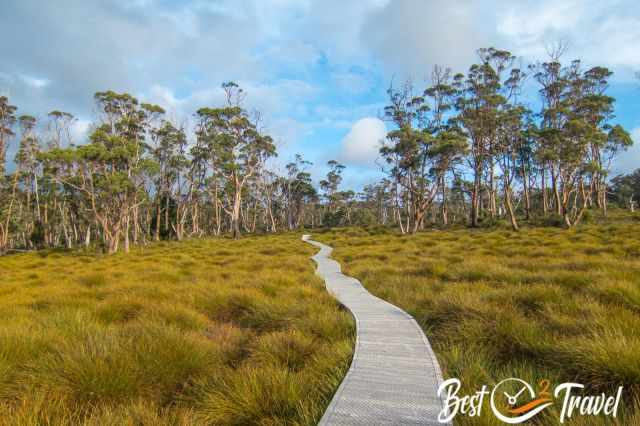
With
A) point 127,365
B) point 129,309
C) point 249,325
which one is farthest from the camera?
point 129,309

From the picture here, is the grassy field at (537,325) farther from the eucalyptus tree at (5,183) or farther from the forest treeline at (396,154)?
the eucalyptus tree at (5,183)

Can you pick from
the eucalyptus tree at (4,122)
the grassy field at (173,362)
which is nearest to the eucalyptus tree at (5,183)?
the eucalyptus tree at (4,122)

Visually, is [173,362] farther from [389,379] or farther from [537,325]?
[537,325]

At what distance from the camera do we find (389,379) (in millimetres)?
3123

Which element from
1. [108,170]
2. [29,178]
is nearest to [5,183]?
[29,178]

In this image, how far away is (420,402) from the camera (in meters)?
2.72

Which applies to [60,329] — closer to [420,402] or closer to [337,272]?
[420,402]

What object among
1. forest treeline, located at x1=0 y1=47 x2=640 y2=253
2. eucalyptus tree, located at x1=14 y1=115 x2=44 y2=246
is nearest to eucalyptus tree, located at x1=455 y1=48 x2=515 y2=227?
forest treeline, located at x1=0 y1=47 x2=640 y2=253

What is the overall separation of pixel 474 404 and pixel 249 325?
3.82m

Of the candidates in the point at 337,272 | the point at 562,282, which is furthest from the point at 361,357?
the point at 337,272
